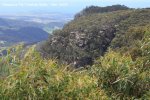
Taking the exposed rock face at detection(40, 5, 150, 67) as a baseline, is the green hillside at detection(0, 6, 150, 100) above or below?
above

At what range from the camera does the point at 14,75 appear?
9.80 meters

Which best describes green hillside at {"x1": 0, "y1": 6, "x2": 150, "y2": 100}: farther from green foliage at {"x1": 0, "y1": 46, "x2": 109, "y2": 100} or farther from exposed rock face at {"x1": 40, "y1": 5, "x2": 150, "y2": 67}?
exposed rock face at {"x1": 40, "y1": 5, "x2": 150, "y2": 67}

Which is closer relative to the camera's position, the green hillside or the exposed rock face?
the green hillside

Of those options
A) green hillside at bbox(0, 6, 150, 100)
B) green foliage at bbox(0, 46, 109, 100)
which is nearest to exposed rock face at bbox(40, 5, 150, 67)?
green hillside at bbox(0, 6, 150, 100)

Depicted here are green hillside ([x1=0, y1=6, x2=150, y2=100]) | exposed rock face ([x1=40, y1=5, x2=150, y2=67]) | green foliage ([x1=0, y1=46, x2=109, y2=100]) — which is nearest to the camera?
green foliage ([x1=0, y1=46, x2=109, y2=100])

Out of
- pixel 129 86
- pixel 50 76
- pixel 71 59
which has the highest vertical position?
pixel 50 76

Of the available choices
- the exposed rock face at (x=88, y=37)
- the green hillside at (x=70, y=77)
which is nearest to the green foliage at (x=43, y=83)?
the green hillside at (x=70, y=77)

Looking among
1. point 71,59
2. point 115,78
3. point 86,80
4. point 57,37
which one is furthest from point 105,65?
point 57,37

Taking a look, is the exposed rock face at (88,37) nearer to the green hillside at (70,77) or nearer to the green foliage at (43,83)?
the green hillside at (70,77)

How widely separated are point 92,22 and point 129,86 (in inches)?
2282

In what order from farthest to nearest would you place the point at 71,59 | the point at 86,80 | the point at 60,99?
the point at 71,59 < the point at 86,80 < the point at 60,99

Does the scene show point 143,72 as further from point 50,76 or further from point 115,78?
point 50,76

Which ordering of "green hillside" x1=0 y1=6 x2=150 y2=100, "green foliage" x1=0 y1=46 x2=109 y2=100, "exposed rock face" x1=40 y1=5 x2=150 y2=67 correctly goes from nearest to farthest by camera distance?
"green foliage" x1=0 y1=46 x2=109 y2=100 → "green hillside" x1=0 y1=6 x2=150 y2=100 → "exposed rock face" x1=40 y1=5 x2=150 y2=67

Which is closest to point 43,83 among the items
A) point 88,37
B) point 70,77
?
point 70,77
